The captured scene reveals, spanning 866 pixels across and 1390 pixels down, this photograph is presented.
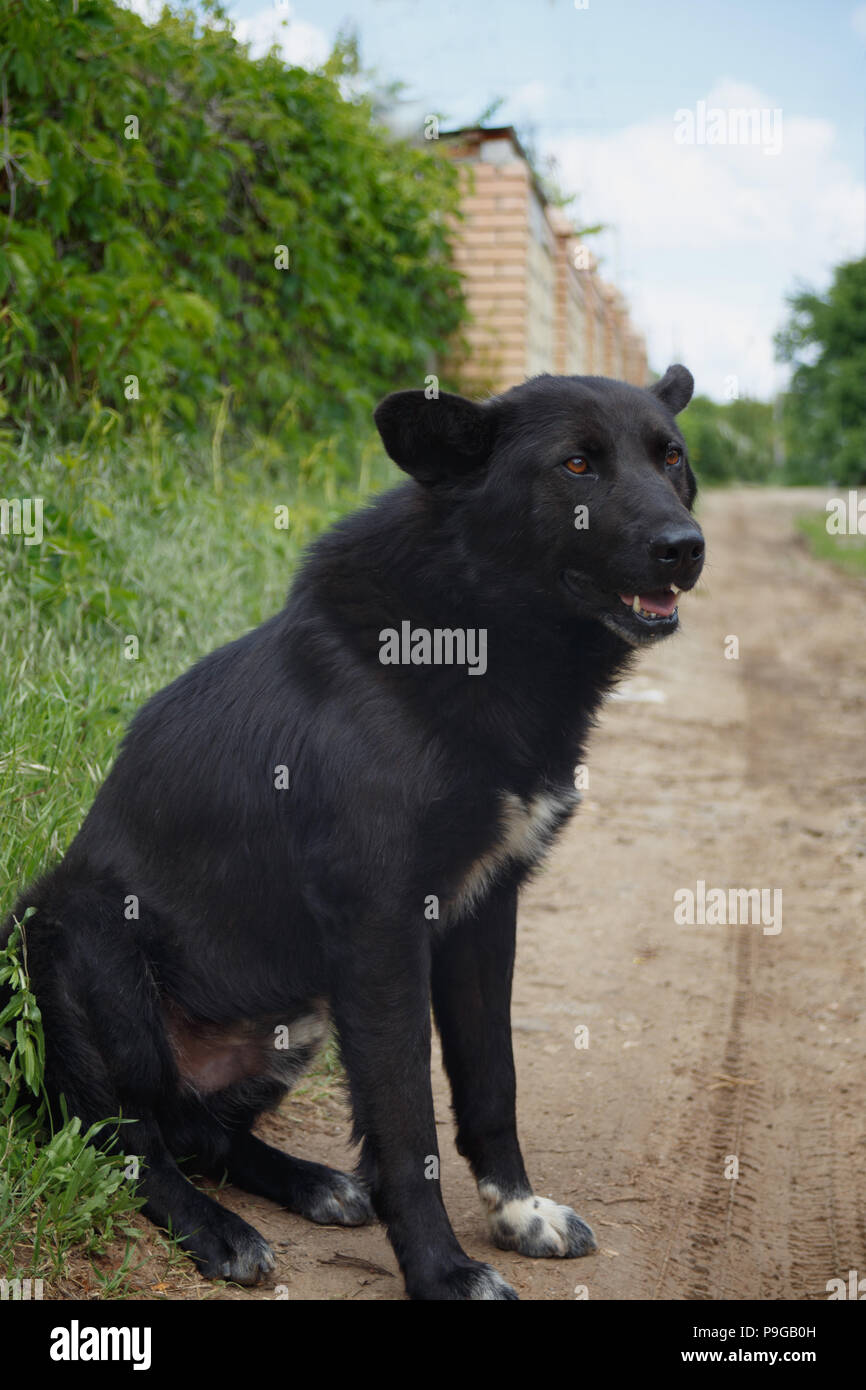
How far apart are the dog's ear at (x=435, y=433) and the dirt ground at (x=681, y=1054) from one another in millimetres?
719

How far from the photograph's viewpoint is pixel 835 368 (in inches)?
1300

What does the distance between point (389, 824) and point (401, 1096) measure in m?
0.49

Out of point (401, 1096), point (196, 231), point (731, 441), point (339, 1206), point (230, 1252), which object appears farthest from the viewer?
point (731, 441)

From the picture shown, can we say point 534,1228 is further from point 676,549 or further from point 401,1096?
point 676,549

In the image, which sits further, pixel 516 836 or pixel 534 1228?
pixel 534 1228

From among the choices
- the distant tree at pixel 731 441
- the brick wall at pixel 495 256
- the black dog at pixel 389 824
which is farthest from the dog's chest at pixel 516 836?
the distant tree at pixel 731 441

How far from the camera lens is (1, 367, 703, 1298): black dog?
7.32 feet

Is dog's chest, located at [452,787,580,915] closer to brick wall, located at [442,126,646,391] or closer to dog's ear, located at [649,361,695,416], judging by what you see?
dog's ear, located at [649,361,695,416]

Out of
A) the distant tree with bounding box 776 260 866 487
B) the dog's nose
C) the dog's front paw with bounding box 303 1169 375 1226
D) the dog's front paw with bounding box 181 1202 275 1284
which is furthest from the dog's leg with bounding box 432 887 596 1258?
the distant tree with bounding box 776 260 866 487

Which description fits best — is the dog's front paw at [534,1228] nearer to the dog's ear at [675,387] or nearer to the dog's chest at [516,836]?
the dog's chest at [516,836]

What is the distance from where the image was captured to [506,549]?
2412 millimetres

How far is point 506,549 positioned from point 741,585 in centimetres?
1262

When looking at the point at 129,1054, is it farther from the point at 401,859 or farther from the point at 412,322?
the point at 412,322

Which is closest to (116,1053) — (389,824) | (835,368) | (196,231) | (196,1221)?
(196,1221)
